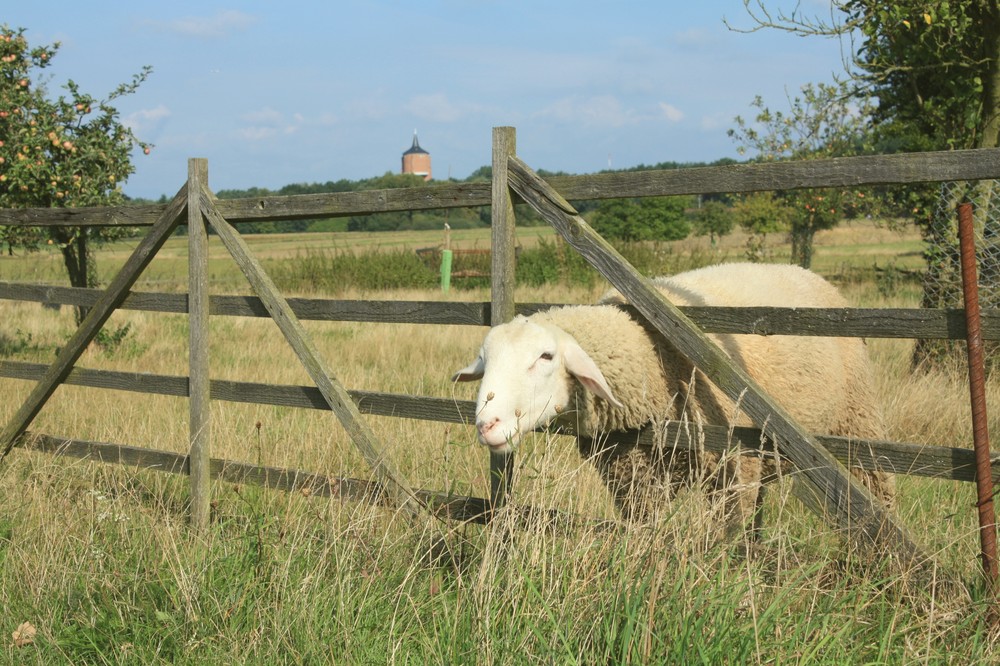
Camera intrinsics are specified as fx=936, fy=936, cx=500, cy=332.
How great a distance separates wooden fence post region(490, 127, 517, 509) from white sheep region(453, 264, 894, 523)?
190 mm

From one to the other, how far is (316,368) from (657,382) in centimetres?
160

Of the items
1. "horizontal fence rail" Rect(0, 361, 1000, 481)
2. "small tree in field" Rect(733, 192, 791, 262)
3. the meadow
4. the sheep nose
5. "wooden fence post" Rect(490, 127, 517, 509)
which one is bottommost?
the meadow

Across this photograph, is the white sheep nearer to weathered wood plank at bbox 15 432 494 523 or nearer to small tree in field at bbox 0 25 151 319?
weathered wood plank at bbox 15 432 494 523

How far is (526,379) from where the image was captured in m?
3.51

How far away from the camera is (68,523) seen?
400 centimetres

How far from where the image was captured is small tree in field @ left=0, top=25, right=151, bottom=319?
9.77 metres

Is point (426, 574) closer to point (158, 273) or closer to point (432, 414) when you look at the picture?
point (432, 414)

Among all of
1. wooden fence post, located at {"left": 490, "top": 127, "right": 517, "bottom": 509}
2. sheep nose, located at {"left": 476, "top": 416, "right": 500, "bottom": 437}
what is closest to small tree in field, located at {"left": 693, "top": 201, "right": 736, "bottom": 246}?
wooden fence post, located at {"left": 490, "top": 127, "right": 517, "bottom": 509}

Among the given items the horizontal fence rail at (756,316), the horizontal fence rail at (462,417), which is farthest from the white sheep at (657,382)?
the horizontal fence rail at (756,316)

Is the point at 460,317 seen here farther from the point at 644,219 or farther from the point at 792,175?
the point at 644,219

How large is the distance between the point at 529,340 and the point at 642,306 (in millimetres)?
449

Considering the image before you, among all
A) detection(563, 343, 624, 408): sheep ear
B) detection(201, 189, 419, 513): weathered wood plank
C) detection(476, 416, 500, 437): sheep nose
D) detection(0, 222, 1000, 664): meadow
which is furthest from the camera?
detection(201, 189, 419, 513): weathered wood plank

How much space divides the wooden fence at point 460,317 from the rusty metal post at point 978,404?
0.06 meters

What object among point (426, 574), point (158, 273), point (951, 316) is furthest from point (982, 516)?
point (158, 273)
